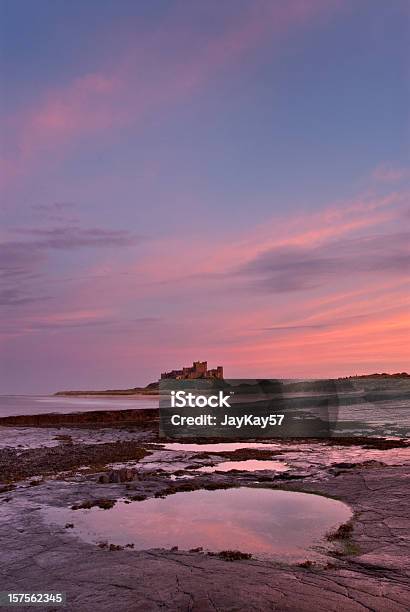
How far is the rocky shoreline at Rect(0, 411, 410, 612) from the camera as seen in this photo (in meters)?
10.4

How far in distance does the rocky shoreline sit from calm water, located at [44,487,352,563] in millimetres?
659

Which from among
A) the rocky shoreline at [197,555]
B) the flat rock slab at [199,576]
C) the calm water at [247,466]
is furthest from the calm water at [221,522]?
the calm water at [247,466]

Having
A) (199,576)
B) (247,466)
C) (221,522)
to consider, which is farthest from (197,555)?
(247,466)

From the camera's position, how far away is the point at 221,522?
53.9ft

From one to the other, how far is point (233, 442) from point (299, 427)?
13456 mm

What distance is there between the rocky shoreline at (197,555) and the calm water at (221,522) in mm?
659

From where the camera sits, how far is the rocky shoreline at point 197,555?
34.0 ft

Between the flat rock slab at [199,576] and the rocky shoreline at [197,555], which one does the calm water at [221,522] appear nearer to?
the rocky shoreline at [197,555]

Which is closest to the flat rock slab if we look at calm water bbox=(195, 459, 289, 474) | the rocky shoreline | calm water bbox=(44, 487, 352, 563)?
the rocky shoreline

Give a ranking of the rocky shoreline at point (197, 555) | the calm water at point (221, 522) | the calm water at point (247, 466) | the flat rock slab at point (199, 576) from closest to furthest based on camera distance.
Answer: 1. the flat rock slab at point (199, 576)
2. the rocky shoreline at point (197, 555)
3. the calm water at point (221, 522)
4. the calm water at point (247, 466)

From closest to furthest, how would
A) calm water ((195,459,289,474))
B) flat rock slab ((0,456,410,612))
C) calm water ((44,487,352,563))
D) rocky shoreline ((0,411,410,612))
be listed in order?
flat rock slab ((0,456,410,612)) → rocky shoreline ((0,411,410,612)) → calm water ((44,487,352,563)) → calm water ((195,459,289,474))

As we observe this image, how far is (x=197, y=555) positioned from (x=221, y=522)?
3.51 m

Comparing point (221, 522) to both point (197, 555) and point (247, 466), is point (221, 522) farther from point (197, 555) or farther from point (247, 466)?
point (247, 466)

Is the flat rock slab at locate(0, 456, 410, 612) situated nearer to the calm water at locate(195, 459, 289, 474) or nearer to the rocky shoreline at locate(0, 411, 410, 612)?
the rocky shoreline at locate(0, 411, 410, 612)
